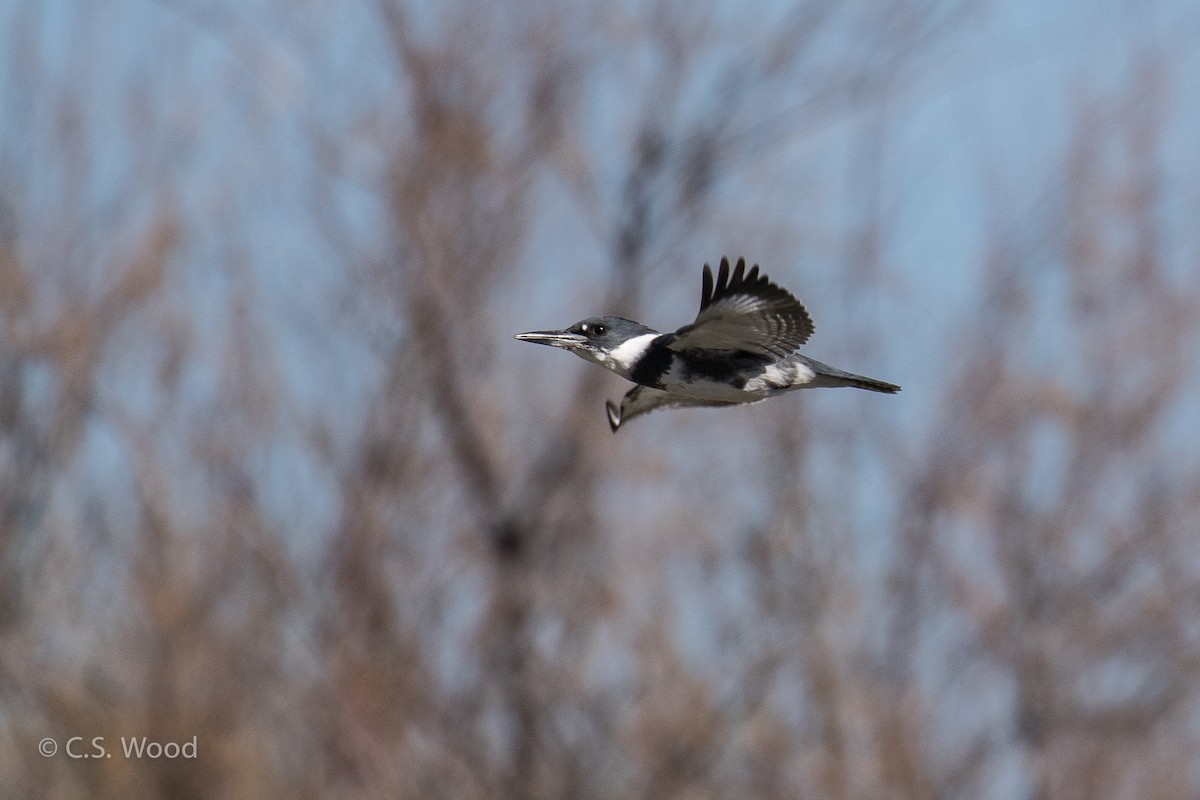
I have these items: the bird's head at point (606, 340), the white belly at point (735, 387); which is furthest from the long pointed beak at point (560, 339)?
the white belly at point (735, 387)

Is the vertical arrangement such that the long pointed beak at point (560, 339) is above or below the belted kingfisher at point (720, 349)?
above

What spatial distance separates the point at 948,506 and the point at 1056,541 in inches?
29.7

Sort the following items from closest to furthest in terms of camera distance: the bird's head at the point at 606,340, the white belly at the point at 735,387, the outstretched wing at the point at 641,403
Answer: the white belly at the point at 735,387 < the bird's head at the point at 606,340 < the outstretched wing at the point at 641,403

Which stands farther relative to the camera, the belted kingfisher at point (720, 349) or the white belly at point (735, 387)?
the white belly at point (735, 387)

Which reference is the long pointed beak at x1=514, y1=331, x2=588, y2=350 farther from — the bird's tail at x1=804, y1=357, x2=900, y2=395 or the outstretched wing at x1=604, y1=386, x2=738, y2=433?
the bird's tail at x1=804, y1=357, x2=900, y2=395

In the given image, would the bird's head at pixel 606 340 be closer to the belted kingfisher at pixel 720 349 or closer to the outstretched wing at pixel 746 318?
the belted kingfisher at pixel 720 349

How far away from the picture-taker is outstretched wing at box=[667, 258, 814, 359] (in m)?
3.19

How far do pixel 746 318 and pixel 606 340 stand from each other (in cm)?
54

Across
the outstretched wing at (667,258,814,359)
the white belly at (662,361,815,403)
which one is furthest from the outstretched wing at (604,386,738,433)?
the outstretched wing at (667,258,814,359)

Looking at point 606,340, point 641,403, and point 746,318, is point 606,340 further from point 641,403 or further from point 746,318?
point 746,318

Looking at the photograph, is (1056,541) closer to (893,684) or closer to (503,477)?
(893,684)

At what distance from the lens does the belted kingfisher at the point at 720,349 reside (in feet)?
10.6

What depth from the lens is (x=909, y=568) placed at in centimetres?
1003

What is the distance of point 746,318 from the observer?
327 centimetres
